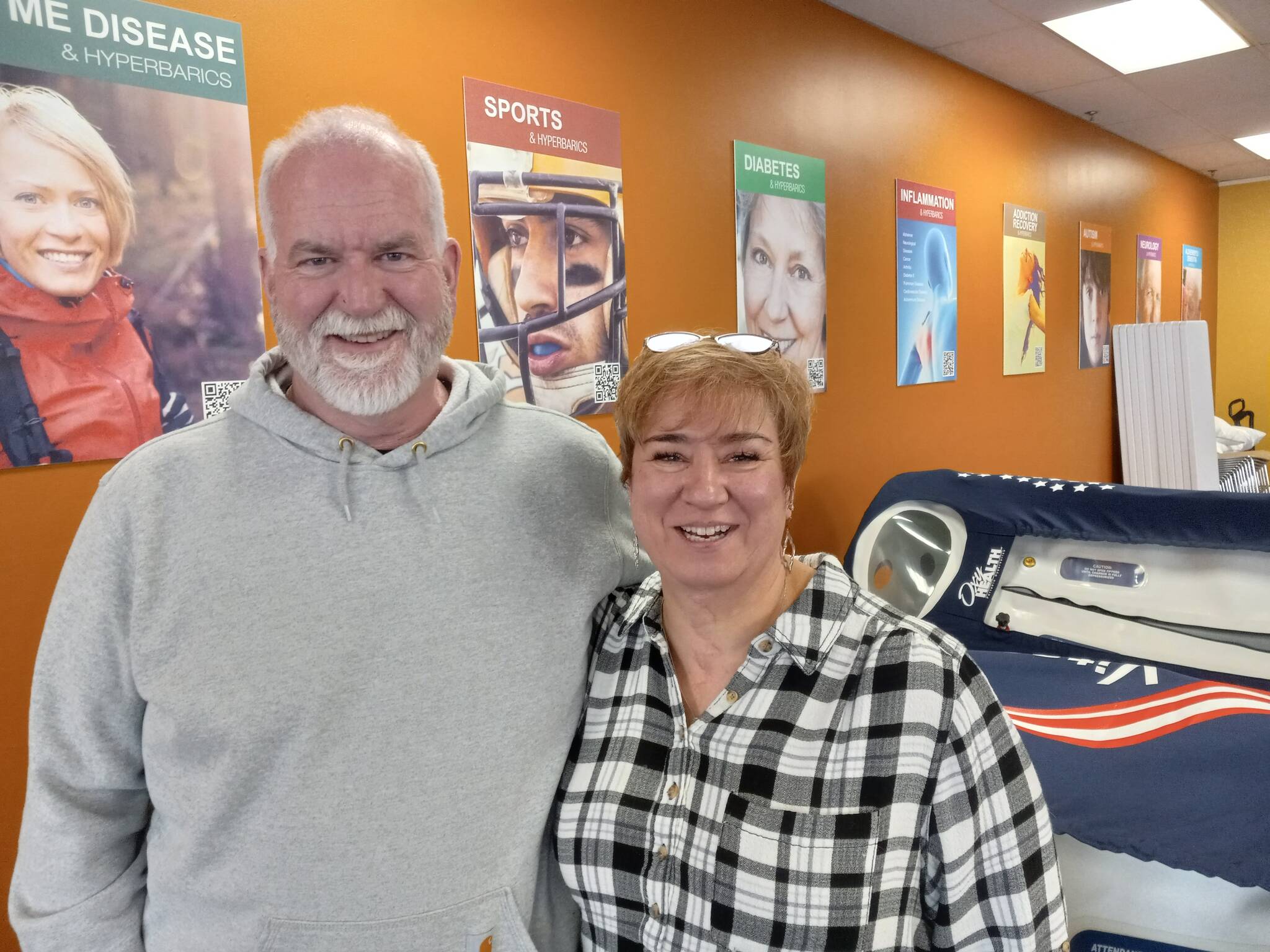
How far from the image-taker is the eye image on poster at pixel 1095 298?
595 cm

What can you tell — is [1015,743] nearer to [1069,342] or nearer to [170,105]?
[170,105]

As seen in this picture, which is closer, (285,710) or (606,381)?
(285,710)

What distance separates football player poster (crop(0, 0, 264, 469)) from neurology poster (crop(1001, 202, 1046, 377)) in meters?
4.23

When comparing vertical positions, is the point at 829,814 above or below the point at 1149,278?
below

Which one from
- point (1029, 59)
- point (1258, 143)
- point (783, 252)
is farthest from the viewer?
point (1258, 143)

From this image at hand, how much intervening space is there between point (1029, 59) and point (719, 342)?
4232mm

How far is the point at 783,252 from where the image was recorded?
11.5 ft

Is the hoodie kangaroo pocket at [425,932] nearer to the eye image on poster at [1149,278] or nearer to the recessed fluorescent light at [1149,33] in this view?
the recessed fluorescent light at [1149,33]

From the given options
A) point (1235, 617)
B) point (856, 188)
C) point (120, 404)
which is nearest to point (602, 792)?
point (120, 404)

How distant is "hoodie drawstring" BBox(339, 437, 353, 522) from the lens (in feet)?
3.78

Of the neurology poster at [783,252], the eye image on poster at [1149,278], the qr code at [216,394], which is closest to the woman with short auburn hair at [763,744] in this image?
the qr code at [216,394]

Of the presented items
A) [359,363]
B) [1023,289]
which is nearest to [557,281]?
[359,363]

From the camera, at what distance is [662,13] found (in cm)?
298

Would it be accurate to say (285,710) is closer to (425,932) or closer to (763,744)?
(425,932)
